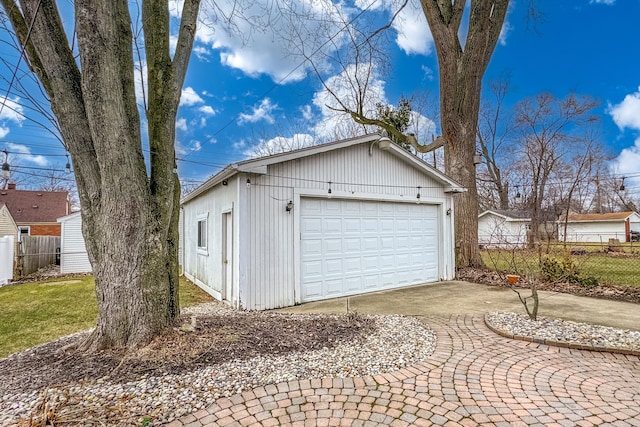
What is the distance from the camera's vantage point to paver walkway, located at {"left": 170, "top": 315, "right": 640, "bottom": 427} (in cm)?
249

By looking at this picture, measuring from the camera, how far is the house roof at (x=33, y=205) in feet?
69.4

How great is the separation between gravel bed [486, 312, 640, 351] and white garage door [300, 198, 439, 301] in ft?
9.76

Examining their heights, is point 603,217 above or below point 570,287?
above

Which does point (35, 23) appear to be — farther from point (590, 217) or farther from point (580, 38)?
point (590, 217)

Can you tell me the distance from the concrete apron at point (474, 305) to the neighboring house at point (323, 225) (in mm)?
530

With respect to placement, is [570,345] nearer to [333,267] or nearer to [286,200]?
[333,267]

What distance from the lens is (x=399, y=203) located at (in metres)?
8.19

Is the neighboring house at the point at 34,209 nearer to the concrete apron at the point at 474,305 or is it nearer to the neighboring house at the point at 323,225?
the neighboring house at the point at 323,225

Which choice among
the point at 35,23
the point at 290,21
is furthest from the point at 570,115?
the point at 35,23

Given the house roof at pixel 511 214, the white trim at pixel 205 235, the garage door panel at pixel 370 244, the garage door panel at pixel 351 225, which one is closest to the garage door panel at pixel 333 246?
the garage door panel at pixel 351 225

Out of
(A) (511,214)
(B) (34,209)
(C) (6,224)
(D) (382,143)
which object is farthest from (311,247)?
(A) (511,214)

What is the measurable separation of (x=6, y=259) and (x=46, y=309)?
20.6 ft

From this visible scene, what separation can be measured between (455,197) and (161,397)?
9783 mm

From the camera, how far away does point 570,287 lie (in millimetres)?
7699
